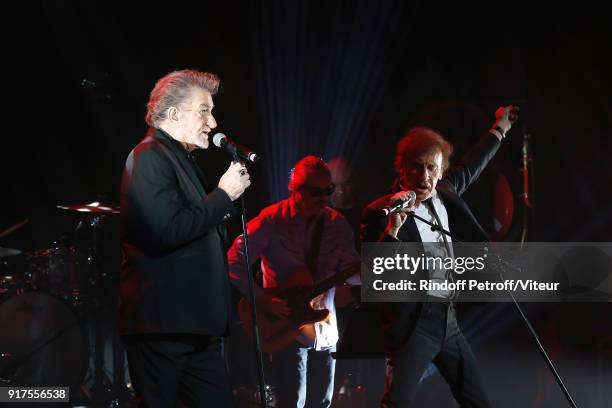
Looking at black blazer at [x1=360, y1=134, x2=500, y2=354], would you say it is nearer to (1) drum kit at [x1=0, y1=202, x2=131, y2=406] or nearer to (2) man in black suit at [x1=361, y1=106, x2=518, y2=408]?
(2) man in black suit at [x1=361, y1=106, x2=518, y2=408]

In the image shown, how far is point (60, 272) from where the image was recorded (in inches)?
245

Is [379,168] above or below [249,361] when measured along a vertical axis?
above

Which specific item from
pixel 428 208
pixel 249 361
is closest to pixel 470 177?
pixel 428 208

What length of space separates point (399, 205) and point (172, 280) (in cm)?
121

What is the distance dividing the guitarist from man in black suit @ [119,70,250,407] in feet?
6.93

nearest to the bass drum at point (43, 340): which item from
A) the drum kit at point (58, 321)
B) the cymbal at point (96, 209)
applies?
the drum kit at point (58, 321)

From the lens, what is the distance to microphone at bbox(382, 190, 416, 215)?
3.25 meters

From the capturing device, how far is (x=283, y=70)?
6844 millimetres

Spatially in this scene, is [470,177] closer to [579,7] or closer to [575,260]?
[575,260]

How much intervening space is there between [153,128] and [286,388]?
256 cm

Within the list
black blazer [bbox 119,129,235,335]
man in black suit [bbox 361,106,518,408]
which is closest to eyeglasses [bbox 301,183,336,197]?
man in black suit [bbox 361,106,518,408]

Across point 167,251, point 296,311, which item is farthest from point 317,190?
point 167,251

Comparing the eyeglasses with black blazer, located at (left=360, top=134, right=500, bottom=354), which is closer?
black blazer, located at (left=360, top=134, right=500, bottom=354)

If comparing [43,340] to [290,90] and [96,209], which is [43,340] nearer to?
[96,209]
